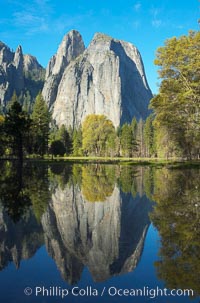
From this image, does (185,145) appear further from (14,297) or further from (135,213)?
(14,297)

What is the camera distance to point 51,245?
7.52 meters

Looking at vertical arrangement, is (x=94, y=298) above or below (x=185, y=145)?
below

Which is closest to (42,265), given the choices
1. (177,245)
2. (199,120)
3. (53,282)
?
(53,282)

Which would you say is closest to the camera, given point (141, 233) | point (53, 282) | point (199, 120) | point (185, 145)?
point (53, 282)

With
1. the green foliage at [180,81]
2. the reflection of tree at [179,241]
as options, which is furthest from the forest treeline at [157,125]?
the reflection of tree at [179,241]

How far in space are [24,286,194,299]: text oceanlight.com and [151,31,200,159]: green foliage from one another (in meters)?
18.8

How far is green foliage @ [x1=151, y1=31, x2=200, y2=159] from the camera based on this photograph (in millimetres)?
23047

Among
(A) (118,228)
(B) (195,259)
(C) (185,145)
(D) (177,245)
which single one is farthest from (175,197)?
(C) (185,145)

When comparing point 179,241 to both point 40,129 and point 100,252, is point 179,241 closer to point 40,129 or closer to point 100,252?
point 100,252

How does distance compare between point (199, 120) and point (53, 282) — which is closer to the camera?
point (53, 282)

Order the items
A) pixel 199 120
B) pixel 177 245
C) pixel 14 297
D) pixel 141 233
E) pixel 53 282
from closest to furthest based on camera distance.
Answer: pixel 14 297, pixel 53 282, pixel 177 245, pixel 141 233, pixel 199 120

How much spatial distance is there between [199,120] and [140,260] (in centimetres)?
2019

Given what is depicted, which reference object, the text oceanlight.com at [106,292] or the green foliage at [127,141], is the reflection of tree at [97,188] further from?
the green foliage at [127,141]

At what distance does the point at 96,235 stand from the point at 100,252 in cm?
136
